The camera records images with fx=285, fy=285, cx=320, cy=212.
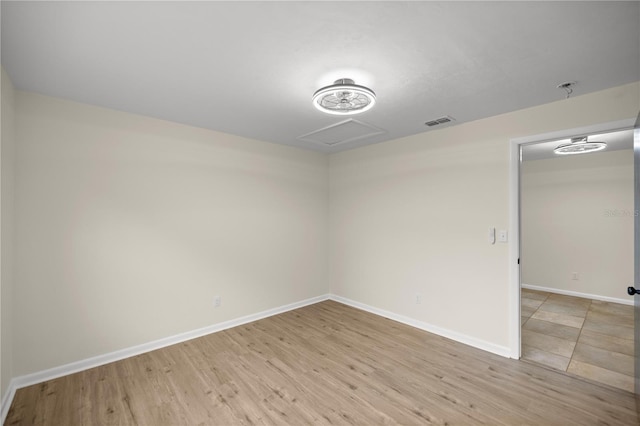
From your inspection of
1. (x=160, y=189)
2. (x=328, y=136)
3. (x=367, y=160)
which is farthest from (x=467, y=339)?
(x=160, y=189)

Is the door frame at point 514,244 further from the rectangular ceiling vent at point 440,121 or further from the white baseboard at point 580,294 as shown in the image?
the white baseboard at point 580,294

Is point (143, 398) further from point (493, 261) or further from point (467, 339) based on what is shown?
point (493, 261)

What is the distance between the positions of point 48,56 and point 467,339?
438cm

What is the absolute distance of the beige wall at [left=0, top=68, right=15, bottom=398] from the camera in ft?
6.68

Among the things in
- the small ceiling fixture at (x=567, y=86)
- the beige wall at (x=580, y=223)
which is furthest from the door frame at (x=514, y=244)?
the beige wall at (x=580, y=223)

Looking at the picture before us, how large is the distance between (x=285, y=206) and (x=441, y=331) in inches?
103

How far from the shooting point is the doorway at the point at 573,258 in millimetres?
2854

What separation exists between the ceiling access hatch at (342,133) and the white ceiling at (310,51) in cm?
61

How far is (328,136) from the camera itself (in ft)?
12.5

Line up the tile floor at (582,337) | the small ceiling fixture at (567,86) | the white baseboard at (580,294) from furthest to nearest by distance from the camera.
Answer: the white baseboard at (580,294)
the tile floor at (582,337)
the small ceiling fixture at (567,86)

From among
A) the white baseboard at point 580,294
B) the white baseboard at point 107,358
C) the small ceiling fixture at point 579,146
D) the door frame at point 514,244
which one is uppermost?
the small ceiling fixture at point 579,146

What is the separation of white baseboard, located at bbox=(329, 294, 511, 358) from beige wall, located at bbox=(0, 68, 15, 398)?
3679 millimetres

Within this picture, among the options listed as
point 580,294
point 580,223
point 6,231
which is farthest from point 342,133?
point 580,294

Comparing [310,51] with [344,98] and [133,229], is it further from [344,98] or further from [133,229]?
[133,229]
